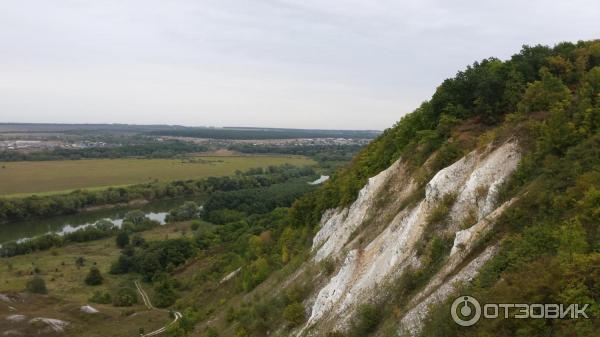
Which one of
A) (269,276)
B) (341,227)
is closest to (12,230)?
(269,276)

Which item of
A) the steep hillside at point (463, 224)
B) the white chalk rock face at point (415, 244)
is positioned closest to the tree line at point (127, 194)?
the steep hillside at point (463, 224)

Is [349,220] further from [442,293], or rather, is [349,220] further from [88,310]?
[88,310]

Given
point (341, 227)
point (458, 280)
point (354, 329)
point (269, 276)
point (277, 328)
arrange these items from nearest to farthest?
point (458, 280) → point (354, 329) → point (277, 328) → point (341, 227) → point (269, 276)

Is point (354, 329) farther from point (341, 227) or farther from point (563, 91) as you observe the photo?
point (563, 91)

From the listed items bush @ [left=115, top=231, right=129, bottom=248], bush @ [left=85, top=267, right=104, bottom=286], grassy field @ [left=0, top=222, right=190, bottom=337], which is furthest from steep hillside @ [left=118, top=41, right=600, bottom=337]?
bush @ [left=115, top=231, right=129, bottom=248]

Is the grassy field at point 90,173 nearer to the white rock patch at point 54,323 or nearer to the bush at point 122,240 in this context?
the bush at point 122,240
